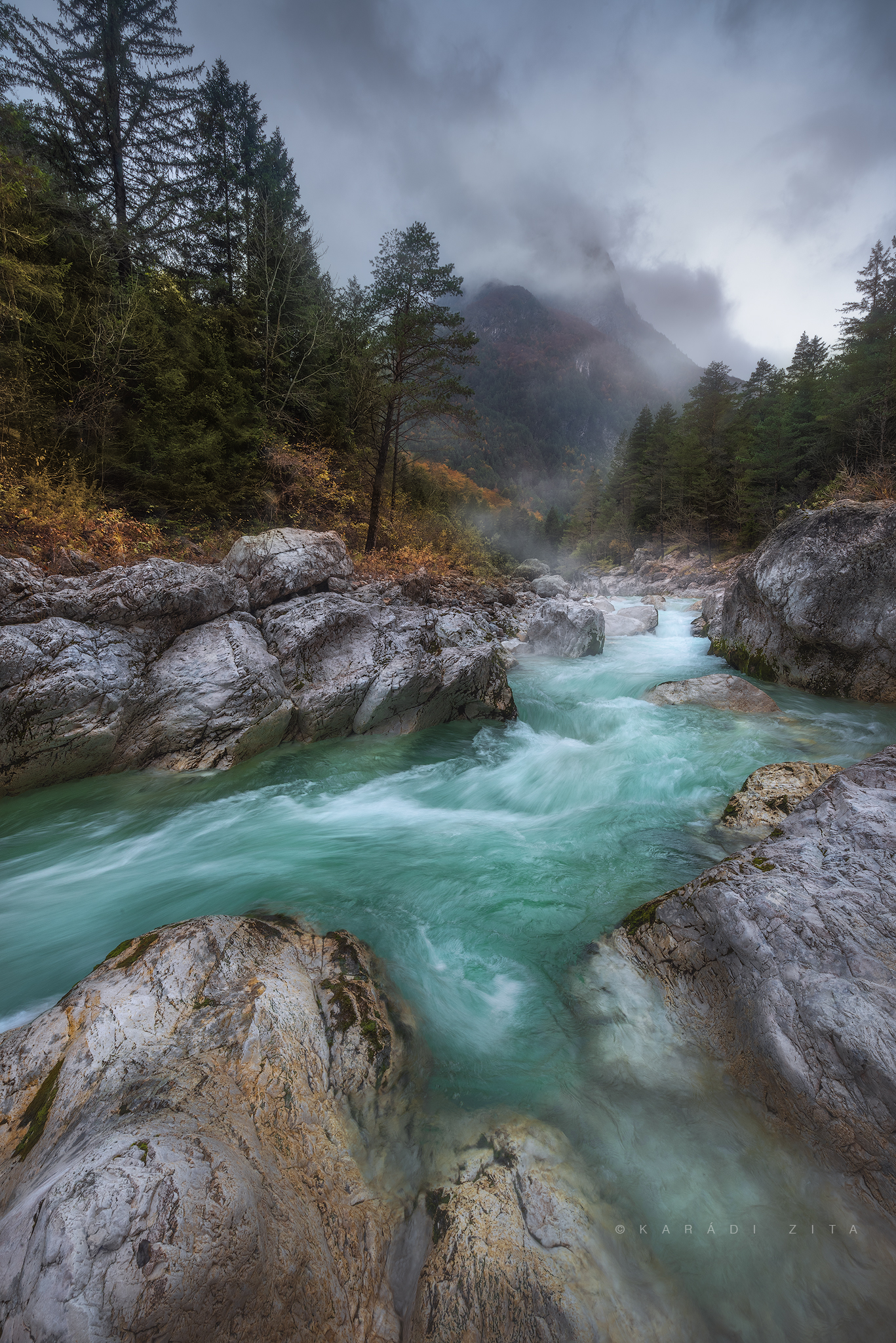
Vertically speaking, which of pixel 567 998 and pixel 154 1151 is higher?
pixel 154 1151

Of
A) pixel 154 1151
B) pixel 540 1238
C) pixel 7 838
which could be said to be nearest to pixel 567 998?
pixel 540 1238

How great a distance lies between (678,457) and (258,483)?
132 ft

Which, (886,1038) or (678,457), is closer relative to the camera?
(886,1038)

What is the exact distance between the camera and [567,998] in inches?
134

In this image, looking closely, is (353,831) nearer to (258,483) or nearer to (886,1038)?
(886,1038)

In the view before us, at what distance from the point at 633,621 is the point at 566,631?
5.96 meters

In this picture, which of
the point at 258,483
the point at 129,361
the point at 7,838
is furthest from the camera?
the point at 258,483

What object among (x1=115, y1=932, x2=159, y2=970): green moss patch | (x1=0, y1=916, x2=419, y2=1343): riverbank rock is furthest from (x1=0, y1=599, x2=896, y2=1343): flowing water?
(x1=115, y1=932, x2=159, y2=970): green moss patch

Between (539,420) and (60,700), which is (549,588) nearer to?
(60,700)

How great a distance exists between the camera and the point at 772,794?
5270 millimetres

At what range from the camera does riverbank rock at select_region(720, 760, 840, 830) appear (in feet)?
16.8

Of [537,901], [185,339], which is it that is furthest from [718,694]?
[185,339]

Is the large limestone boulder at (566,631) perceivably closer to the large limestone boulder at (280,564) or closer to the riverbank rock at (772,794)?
the large limestone boulder at (280,564)

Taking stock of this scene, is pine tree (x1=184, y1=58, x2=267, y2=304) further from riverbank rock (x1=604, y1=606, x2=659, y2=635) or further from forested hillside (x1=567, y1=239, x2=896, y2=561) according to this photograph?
forested hillside (x1=567, y1=239, x2=896, y2=561)
